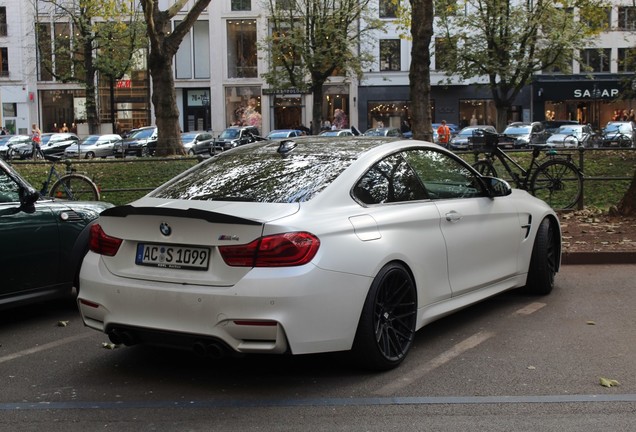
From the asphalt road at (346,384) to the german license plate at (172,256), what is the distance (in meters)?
0.77

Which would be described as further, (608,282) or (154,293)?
(608,282)

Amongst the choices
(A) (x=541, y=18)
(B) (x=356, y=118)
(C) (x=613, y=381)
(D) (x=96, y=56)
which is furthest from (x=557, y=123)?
(C) (x=613, y=381)

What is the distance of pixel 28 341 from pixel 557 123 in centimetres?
3616

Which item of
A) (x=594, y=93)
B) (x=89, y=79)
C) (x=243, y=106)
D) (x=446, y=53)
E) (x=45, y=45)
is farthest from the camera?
(x=243, y=106)

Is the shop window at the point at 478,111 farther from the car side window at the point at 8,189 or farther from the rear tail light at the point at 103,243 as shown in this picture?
the rear tail light at the point at 103,243

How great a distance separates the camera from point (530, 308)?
6.90 m

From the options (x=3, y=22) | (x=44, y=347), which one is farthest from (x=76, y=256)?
(x=3, y=22)

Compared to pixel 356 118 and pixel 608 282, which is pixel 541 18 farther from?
pixel 608 282

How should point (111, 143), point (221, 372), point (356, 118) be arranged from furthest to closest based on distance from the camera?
point (356, 118)
point (111, 143)
point (221, 372)

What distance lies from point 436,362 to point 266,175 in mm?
1713

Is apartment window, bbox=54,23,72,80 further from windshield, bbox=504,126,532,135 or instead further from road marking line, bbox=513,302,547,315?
road marking line, bbox=513,302,547,315

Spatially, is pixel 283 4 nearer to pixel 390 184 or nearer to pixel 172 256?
pixel 390 184

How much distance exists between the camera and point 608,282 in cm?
806

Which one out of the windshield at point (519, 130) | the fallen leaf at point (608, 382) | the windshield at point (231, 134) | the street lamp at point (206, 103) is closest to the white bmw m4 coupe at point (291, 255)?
the fallen leaf at point (608, 382)
